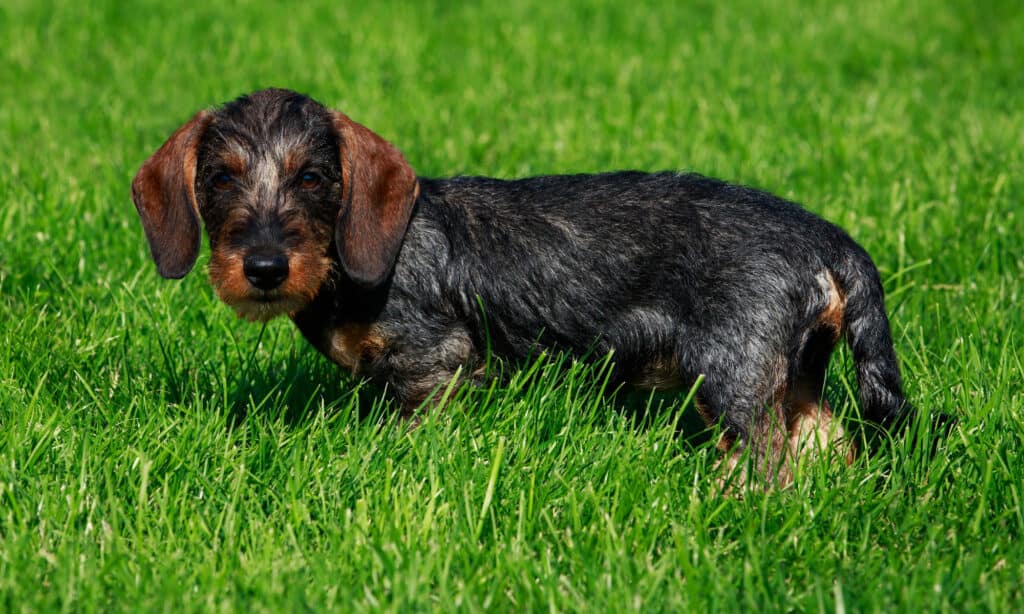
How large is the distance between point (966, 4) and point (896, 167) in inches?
240

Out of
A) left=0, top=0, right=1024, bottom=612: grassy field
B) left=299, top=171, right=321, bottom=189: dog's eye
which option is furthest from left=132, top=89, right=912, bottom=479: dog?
left=0, top=0, right=1024, bottom=612: grassy field

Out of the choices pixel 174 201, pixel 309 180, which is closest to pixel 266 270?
pixel 309 180

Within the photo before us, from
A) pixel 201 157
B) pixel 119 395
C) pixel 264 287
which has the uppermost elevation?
pixel 201 157

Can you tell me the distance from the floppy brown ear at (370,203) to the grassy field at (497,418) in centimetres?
56

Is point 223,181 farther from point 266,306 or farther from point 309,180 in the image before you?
point 266,306

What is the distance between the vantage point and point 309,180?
4.11m

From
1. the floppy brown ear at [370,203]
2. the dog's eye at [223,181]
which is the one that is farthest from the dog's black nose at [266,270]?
the dog's eye at [223,181]

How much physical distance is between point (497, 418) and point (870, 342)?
1336 millimetres

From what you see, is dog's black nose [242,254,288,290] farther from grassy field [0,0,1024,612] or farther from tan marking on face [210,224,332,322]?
grassy field [0,0,1024,612]

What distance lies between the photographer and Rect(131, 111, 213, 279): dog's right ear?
414 cm

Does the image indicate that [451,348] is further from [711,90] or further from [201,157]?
[711,90]

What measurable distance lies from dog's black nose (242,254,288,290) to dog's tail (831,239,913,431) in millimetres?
1892

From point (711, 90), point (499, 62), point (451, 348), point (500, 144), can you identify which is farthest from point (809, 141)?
point (451, 348)

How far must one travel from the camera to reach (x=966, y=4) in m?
12.3
